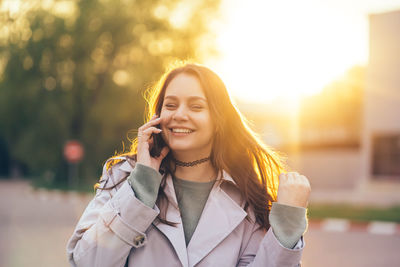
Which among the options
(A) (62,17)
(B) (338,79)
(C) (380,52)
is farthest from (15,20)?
(B) (338,79)

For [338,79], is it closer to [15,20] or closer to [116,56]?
[116,56]

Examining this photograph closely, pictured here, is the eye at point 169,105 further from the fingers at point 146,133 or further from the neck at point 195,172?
the neck at point 195,172

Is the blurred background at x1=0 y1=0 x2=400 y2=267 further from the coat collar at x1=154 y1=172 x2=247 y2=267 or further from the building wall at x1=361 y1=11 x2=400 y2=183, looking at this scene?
the coat collar at x1=154 y1=172 x2=247 y2=267

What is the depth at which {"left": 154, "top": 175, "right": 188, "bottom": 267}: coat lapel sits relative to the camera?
218 centimetres

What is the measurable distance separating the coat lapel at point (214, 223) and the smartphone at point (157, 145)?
1.00 feet

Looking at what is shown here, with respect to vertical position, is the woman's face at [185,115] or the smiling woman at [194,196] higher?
the woman's face at [185,115]

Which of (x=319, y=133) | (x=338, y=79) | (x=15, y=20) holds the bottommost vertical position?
(x=319, y=133)

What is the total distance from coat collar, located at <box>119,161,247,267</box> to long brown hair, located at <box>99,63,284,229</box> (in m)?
0.07

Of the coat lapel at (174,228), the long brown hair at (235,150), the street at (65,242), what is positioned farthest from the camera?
the street at (65,242)

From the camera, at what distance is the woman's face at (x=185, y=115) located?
2.35 metres

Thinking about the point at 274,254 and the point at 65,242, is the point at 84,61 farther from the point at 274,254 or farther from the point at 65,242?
the point at 274,254

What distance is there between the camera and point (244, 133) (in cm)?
255

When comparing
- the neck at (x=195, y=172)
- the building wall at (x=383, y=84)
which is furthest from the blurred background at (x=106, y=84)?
the neck at (x=195, y=172)

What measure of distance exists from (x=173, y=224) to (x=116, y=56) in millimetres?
25447
